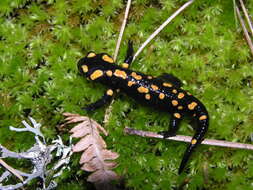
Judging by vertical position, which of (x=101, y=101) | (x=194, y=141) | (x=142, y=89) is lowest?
(x=194, y=141)

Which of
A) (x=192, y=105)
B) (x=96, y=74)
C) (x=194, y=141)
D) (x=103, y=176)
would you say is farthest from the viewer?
(x=96, y=74)

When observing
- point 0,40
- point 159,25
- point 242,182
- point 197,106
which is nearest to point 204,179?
point 242,182

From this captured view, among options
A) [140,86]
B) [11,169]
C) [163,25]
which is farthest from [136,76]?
[11,169]

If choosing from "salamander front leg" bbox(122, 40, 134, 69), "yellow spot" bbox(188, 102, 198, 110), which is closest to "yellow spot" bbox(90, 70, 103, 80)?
"salamander front leg" bbox(122, 40, 134, 69)

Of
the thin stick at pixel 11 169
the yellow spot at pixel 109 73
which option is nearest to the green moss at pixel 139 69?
the yellow spot at pixel 109 73

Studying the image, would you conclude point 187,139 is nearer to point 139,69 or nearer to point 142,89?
point 142,89

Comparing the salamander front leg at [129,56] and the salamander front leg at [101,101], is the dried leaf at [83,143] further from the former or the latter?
the salamander front leg at [129,56]
